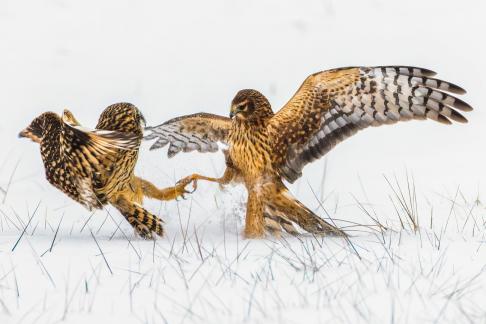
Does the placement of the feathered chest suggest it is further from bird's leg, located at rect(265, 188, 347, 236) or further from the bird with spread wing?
bird's leg, located at rect(265, 188, 347, 236)

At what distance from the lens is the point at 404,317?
3752 mm

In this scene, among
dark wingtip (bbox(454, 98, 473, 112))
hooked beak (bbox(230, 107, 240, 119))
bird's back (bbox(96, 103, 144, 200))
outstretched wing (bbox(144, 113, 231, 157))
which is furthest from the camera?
outstretched wing (bbox(144, 113, 231, 157))

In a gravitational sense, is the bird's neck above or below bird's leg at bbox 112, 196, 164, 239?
above

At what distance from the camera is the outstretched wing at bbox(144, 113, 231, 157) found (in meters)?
6.57

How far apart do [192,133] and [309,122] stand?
1193 mm

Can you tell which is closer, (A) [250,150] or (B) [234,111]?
(B) [234,111]

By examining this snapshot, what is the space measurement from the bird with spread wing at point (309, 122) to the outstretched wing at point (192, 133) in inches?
20.8

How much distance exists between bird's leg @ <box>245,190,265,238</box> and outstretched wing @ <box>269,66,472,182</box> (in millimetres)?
287

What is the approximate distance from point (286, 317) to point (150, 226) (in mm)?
2056

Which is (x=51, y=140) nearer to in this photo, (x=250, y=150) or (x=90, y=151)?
(x=90, y=151)

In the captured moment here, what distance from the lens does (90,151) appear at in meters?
5.31

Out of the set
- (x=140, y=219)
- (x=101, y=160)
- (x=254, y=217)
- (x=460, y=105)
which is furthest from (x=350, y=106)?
(x=101, y=160)

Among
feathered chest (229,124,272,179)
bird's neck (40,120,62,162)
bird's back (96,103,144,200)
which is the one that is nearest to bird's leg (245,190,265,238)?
feathered chest (229,124,272,179)

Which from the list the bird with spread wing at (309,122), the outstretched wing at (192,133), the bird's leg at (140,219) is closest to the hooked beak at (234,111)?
the bird with spread wing at (309,122)
